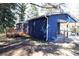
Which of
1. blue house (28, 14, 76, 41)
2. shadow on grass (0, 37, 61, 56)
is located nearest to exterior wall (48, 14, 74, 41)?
blue house (28, 14, 76, 41)

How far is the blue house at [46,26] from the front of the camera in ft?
10.7

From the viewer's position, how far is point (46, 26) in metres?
3.30

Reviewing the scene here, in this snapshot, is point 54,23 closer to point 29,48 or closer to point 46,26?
point 46,26

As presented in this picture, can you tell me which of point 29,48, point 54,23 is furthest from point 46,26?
point 29,48

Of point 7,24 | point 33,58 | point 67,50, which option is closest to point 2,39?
point 7,24

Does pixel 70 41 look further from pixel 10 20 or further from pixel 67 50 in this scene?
pixel 10 20

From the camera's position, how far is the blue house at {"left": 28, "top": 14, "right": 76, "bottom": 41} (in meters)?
3.26

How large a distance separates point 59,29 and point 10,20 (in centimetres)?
80

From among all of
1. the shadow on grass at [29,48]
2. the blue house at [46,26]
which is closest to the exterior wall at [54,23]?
the blue house at [46,26]

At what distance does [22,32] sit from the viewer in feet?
11.1

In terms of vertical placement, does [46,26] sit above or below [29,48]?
above

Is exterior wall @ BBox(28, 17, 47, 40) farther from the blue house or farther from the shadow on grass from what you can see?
the shadow on grass

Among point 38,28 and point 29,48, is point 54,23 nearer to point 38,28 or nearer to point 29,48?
point 38,28

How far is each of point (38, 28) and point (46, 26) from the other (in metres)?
0.15
